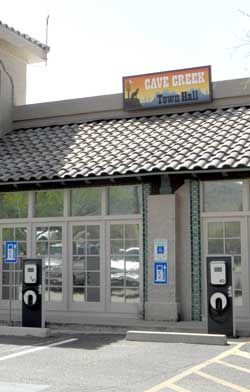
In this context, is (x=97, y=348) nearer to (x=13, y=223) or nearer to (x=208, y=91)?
(x=13, y=223)

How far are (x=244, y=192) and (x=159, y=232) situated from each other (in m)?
2.02

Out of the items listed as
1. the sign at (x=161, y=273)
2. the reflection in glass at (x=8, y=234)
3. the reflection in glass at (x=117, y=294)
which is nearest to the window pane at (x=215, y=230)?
the sign at (x=161, y=273)

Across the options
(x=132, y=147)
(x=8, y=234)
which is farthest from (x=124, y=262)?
(x=8, y=234)

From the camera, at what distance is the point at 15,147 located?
1605 centimetres

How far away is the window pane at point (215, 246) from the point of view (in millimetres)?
12953

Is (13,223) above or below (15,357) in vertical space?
above

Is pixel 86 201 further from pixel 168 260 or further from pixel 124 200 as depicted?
pixel 168 260

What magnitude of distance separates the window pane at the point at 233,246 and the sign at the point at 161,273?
1.36 meters

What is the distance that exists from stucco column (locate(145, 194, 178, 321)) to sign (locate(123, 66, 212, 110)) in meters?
3.37

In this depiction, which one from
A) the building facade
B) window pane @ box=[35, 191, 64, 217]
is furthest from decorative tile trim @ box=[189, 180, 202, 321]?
window pane @ box=[35, 191, 64, 217]

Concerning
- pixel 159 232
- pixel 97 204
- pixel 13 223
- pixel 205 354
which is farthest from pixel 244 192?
pixel 13 223

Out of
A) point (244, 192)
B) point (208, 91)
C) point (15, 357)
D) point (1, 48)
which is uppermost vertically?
point (1, 48)

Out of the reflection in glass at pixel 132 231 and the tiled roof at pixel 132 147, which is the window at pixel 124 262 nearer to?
the reflection in glass at pixel 132 231

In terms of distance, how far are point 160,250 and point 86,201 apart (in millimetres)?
2223
